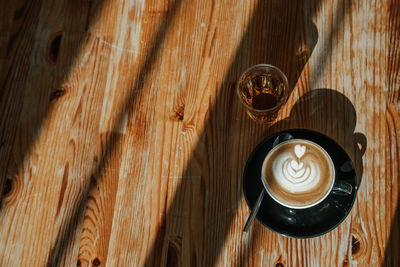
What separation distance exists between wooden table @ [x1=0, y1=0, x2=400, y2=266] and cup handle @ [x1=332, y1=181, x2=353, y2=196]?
8 cm

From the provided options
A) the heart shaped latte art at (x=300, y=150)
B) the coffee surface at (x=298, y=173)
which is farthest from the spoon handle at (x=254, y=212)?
the heart shaped latte art at (x=300, y=150)

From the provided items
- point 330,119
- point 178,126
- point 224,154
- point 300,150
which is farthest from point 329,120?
point 178,126

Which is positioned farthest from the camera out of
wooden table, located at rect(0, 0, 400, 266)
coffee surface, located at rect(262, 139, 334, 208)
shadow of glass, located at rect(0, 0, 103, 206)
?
shadow of glass, located at rect(0, 0, 103, 206)

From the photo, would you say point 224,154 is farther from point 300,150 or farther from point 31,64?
point 31,64

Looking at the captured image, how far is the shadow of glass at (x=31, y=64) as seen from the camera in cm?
125

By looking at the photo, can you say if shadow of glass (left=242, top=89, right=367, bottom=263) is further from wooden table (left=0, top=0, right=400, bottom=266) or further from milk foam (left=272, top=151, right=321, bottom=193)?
milk foam (left=272, top=151, right=321, bottom=193)

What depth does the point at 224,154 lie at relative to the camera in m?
1.10

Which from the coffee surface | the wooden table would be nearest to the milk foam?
the coffee surface

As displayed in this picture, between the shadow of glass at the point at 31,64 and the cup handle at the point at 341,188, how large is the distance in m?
0.88

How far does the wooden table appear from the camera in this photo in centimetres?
105

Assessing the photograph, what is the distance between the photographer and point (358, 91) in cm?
108

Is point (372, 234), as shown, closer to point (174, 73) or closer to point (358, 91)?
point (358, 91)

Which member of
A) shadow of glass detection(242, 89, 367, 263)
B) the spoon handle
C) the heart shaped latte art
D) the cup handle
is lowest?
the spoon handle

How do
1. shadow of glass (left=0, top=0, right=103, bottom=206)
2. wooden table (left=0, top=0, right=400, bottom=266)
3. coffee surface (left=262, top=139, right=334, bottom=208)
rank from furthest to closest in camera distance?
shadow of glass (left=0, top=0, right=103, bottom=206), wooden table (left=0, top=0, right=400, bottom=266), coffee surface (left=262, top=139, right=334, bottom=208)
